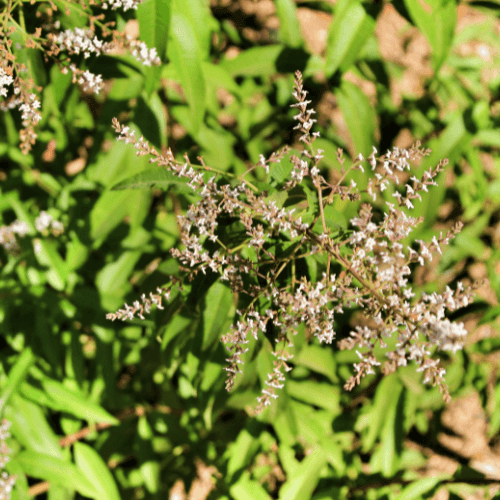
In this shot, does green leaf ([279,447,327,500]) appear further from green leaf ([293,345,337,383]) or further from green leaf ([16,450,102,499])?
green leaf ([16,450,102,499])

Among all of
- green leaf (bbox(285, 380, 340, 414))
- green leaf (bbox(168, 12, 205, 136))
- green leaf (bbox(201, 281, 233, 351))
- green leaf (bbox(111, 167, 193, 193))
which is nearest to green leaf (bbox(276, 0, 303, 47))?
green leaf (bbox(168, 12, 205, 136))

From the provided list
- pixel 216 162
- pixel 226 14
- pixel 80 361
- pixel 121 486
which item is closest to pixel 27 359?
pixel 80 361

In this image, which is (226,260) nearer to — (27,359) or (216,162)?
(216,162)

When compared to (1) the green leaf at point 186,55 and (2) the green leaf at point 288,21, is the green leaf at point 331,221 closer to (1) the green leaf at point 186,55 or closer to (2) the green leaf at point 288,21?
(1) the green leaf at point 186,55

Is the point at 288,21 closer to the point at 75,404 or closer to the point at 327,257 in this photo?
the point at 327,257

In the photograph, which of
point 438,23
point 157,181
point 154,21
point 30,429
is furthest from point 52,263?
point 438,23

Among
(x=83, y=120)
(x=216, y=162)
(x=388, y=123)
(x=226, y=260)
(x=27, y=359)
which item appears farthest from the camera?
(x=388, y=123)
